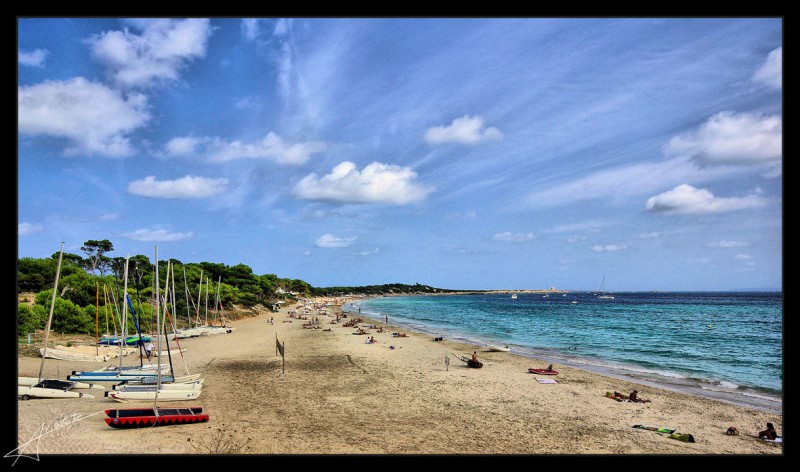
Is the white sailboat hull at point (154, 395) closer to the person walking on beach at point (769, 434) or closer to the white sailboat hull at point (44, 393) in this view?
the white sailboat hull at point (44, 393)

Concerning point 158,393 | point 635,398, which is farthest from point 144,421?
point 635,398

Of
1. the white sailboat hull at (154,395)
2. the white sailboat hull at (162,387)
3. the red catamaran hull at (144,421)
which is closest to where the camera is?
the red catamaran hull at (144,421)

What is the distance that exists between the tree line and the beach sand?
495cm

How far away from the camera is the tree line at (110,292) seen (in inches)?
1299

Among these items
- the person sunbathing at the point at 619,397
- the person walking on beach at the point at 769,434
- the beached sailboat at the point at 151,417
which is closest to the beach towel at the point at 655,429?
the person walking on beach at the point at 769,434

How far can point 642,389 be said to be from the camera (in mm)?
20781

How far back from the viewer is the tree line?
1299 inches

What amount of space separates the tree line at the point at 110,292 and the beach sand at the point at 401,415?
4.95 meters

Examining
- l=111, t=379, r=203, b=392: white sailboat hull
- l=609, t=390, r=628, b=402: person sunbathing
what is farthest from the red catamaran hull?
l=609, t=390, r=628, b=402: person sunbathing

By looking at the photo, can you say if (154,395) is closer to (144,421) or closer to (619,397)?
(144,421)
